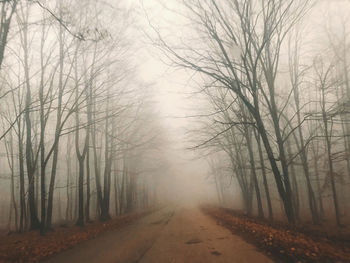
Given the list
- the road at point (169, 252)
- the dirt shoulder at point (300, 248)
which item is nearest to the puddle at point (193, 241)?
the road at point (169, 252)

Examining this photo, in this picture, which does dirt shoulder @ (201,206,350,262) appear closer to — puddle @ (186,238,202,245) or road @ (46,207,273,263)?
road @ (46,207,273,263)

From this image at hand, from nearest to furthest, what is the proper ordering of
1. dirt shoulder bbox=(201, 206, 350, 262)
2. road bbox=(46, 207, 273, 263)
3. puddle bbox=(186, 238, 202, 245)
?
1. dirt shoulder bbox=(201, 206, 350, 262)
2. road bbox=(46, 207, 273, 263)
3. puddle bbox=(186, 238, 202, 245)

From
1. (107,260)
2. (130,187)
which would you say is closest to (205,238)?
(107,260)

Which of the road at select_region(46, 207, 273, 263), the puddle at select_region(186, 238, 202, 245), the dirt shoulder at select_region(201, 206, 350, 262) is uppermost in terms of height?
the dirt shoulder at select_region(201, 206, 350, 262)

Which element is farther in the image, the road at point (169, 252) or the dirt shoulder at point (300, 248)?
the road at point (169, 252)

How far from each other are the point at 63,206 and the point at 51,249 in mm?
48275

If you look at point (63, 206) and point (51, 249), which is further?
point (63, 206)

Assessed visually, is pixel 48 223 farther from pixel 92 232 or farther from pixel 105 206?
pixel 105 206

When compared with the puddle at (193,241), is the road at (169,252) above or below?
above

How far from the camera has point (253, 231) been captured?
25.7 feet

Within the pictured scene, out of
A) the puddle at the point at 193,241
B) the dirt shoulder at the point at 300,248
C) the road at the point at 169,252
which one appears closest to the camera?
the dirt shoulder at the point at 300,248

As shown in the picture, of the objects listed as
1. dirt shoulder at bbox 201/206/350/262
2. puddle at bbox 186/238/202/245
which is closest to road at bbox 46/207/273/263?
puddle at bbox 186/238/202/245

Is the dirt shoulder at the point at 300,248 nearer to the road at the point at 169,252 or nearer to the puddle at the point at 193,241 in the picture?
the road at the point at 169,252

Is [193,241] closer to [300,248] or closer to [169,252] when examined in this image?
[169,252]
